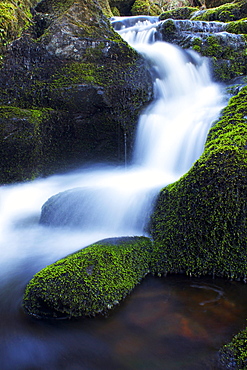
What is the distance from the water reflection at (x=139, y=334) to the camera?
8.75ft

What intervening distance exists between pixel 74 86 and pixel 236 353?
6.70 metres

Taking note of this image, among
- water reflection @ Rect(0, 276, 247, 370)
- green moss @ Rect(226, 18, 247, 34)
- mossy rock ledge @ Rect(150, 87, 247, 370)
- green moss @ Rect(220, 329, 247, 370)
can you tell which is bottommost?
water reflection @ Rect(0, 276, 247, 370)

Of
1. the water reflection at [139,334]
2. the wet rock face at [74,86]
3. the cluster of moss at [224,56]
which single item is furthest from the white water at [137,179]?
the water reflection at [139,334]

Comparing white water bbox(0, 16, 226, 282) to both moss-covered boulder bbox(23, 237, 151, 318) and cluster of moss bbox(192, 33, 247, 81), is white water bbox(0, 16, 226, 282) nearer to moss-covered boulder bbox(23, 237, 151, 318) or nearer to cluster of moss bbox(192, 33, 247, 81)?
cluster of moss bbox(192, 33, 247, 81)

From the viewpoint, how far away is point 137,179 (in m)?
6.52

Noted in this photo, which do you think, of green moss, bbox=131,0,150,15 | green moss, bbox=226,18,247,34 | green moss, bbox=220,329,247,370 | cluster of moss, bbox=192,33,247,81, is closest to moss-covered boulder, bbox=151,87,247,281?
green moss, bbox=220,329,247,370

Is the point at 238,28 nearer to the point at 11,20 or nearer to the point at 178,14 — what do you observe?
the point at 178,14

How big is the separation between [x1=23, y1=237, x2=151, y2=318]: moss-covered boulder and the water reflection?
0.12m

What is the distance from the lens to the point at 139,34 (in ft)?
36.9

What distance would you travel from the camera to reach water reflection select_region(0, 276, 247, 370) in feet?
8.75

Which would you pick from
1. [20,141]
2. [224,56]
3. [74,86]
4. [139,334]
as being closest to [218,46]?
[224,56]

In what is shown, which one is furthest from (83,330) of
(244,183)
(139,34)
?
(139,34)

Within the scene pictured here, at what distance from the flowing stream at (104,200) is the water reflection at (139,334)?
0.5 inches

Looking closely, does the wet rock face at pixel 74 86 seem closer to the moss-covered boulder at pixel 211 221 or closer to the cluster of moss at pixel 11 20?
the cluster of moss at pixel 11 20
